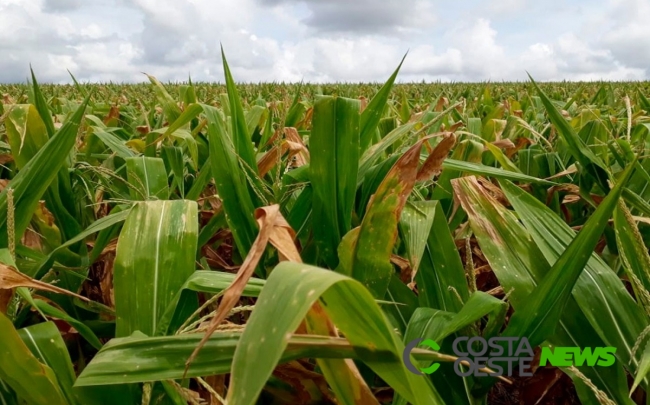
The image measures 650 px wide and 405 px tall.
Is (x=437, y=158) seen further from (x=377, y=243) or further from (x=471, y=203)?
(x=377, y=243)

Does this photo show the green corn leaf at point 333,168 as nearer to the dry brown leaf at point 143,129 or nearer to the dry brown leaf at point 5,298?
the dry brown leaf at point 5,298

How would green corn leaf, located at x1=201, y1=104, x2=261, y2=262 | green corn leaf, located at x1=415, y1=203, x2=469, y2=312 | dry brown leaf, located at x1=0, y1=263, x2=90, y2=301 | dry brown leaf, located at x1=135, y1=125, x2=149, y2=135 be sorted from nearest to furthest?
1. dry brown leaf, located at x1=0, y1=263, x2=90, y2=301
2. green corn leaf, located at x1=415, y1=203, x2=469, y2=312
3. green corn leaf, located at x1=201, y1=104, x2=261, y2=262
4. dry brown leaf, located at x1=135, y1=125, x2=149, y2=135

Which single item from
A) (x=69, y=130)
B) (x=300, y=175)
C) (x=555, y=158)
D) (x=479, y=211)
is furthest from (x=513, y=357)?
(x=555, y=158)

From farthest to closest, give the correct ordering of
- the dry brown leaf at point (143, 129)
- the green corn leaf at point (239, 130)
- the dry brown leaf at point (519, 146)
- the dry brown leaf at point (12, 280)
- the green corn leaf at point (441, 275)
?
the dry brown leaf at point (143, 129), the dry brown leaf at point (519, 146), the green corn leaf at point (239, 130), the green corn leaf at point (441, 275), the dry brown leaf at point (12, 280)

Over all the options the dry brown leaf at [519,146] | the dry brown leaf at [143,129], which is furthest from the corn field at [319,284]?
the dry brown leaf at [143,129]

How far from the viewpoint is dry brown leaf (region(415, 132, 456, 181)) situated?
0.93m

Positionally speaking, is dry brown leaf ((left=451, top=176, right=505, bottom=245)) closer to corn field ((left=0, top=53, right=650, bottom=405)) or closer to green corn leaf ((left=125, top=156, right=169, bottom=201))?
corn field ((left=0, top=53, right=650, bottom=405))

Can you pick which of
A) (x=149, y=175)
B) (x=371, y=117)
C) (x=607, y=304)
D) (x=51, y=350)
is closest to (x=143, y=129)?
(x=149, y=175)

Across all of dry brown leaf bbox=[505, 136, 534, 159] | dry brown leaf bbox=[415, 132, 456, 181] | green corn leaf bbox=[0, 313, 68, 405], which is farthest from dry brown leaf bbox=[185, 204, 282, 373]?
dry brown leaf bbox=[505, 136, 534, 159]

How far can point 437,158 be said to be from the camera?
37.0 inches

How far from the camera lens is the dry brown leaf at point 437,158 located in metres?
0.93

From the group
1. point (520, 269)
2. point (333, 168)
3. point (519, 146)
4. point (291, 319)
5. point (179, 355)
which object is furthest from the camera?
point (519, 146)

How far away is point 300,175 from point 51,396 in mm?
572

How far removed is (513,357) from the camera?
670mm
